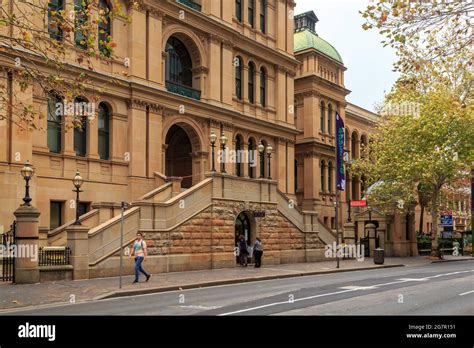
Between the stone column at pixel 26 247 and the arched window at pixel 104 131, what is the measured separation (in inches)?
395

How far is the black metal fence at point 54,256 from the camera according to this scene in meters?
21.0

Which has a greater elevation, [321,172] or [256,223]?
[321,172]

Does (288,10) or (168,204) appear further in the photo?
(288,10)

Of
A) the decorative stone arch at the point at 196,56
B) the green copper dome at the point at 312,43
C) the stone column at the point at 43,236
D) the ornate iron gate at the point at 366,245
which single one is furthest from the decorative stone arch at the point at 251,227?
the green copper dome at the point at 312,43

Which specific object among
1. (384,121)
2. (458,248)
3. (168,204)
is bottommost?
(458,248)

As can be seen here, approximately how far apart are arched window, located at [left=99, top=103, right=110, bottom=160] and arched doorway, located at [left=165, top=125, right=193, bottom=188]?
6284 mm

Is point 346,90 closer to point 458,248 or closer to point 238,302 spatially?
point 458,248

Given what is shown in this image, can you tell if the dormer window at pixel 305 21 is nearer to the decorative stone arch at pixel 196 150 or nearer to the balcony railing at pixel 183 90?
the balcony railing at pixel 183 90

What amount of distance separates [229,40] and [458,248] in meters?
28.1

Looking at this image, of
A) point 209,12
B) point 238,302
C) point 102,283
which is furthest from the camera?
point 209,12

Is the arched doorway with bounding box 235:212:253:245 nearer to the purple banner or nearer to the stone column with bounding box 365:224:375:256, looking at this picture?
the purple banner

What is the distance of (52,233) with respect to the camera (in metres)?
25.7
